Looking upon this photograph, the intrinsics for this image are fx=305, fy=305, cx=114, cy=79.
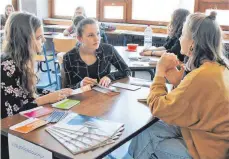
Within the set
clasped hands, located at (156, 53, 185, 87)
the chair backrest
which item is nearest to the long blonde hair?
clasped hands, located at (156, 53, 185, 87)

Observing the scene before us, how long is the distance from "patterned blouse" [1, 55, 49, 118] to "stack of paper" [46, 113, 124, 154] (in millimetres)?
337

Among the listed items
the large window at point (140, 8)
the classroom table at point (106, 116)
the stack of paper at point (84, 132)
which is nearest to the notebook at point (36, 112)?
the classroom table at point (106, 116)

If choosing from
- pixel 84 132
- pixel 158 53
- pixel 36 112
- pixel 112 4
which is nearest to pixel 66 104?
pixel 36 112

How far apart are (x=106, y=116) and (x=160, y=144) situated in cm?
31

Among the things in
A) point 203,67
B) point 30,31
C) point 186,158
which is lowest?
point 186,158

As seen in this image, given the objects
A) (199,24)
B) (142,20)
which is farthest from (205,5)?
(199,24)

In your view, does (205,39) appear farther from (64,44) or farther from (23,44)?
(64,44)

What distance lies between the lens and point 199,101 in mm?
1321

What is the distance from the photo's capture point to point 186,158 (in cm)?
141

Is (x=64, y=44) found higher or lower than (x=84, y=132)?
higher

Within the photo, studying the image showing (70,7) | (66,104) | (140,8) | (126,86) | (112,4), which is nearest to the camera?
(66,104)

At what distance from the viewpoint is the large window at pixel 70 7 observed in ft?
21.1

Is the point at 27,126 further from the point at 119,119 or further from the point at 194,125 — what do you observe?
the point at 194,125

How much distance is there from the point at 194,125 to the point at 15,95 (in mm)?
926
